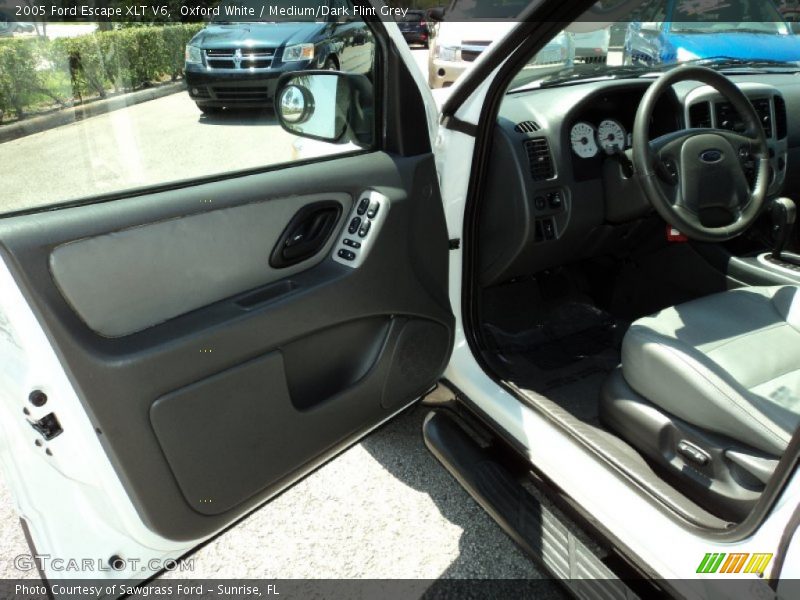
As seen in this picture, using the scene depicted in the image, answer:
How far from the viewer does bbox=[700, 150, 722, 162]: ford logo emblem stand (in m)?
1.92

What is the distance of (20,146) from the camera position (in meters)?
1.18

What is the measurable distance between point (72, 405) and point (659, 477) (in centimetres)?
140

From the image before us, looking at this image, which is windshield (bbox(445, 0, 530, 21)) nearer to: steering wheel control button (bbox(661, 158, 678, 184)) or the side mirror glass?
steering wheel control button (bbox(661, 158, 678, 184))

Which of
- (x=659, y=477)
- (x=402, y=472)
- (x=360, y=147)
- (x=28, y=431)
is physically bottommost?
(x=402, y=472)

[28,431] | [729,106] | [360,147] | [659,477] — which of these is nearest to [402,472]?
[659,477]

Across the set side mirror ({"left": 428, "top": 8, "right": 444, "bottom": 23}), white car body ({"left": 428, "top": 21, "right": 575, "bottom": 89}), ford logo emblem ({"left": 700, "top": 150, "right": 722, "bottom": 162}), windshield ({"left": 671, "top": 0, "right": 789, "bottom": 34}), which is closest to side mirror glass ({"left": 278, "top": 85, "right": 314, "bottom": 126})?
ford logo emblem ({"left": 700, "top": 150, "right": 722, "bottom": 162})

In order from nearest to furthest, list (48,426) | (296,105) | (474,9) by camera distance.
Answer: (48,426)
(296,105)
(474,9)

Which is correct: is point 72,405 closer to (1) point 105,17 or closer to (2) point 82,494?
(2) point 82,494

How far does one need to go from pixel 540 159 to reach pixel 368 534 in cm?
144

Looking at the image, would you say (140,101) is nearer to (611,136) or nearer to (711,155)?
(711,155)

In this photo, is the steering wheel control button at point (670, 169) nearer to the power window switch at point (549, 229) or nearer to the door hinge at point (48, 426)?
the power window switch at point (549, 229)

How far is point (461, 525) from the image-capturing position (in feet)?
6.91

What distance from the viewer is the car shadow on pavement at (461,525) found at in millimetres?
1863

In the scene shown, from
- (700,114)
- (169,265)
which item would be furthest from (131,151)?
(700,114)
